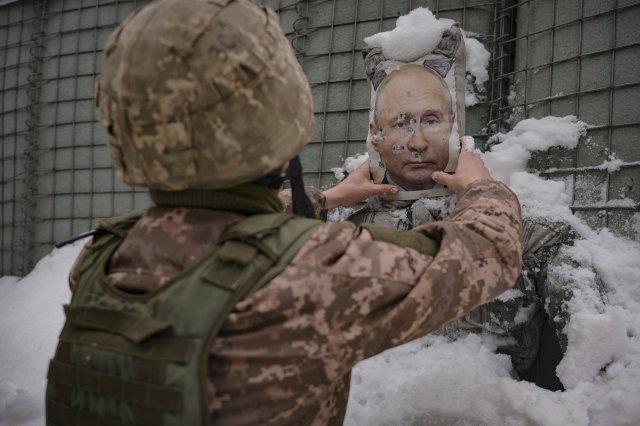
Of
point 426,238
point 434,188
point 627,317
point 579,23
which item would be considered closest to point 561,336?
point 627,317

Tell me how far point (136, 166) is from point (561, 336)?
2.21m

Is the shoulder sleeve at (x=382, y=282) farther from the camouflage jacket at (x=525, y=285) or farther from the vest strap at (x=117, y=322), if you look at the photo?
the camouflage jacket at (x=525, y=285)

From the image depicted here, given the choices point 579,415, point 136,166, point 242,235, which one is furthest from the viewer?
point 579,415

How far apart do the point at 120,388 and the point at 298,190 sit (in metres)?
0.67

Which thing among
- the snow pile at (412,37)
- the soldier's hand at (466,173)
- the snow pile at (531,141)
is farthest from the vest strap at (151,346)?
the snow pile at (531,141)

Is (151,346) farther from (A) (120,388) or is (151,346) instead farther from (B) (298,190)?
(B) (298,190)

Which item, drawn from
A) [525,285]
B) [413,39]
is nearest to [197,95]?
[413,39]

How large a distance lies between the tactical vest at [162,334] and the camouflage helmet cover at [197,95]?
0.17 m

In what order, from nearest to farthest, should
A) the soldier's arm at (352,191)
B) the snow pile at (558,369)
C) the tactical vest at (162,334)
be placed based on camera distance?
the tactical vest at (162,334), the snow pile at (558,369), the soldier's arm at (352,191)

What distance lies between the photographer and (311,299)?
1026 mm

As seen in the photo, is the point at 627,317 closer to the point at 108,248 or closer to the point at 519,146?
the point at 519,146

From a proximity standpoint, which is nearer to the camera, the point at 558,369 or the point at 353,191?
the point at 558,369

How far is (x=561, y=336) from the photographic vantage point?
245 centimetres

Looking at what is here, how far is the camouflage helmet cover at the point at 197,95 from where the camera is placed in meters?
1.07
